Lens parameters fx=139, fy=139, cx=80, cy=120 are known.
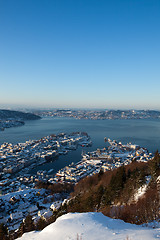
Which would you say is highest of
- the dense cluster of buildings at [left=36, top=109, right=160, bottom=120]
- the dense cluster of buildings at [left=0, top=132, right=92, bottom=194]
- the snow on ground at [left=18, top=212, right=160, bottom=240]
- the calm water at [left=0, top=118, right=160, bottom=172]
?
the dense cluster of buildings at [left=36, top=109, right=160, bottom=120]

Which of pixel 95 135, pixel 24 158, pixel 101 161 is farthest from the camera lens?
pixel 95 135

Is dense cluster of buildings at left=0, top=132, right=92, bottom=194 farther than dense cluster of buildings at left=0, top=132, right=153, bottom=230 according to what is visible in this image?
Yes

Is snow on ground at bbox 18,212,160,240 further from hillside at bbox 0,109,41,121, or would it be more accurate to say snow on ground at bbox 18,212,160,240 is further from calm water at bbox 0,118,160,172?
hillside at bbox 0,109,41,121

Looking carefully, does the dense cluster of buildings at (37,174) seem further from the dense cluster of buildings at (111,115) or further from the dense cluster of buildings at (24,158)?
the dense cluster of buildings at (111,115)

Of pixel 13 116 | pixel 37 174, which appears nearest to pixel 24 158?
pixel 37 174

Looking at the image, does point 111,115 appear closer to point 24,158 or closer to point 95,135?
point 95,135

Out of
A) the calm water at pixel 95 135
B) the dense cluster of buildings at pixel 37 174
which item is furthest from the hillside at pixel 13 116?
the dense cluster of buildings at pixel 37 174

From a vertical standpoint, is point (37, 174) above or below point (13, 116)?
below

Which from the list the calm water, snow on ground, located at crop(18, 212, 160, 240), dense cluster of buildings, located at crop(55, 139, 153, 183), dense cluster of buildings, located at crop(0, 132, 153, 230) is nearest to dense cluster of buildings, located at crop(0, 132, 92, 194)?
dense cluster of buildings, located at crop(0, 132, 153, 230)
